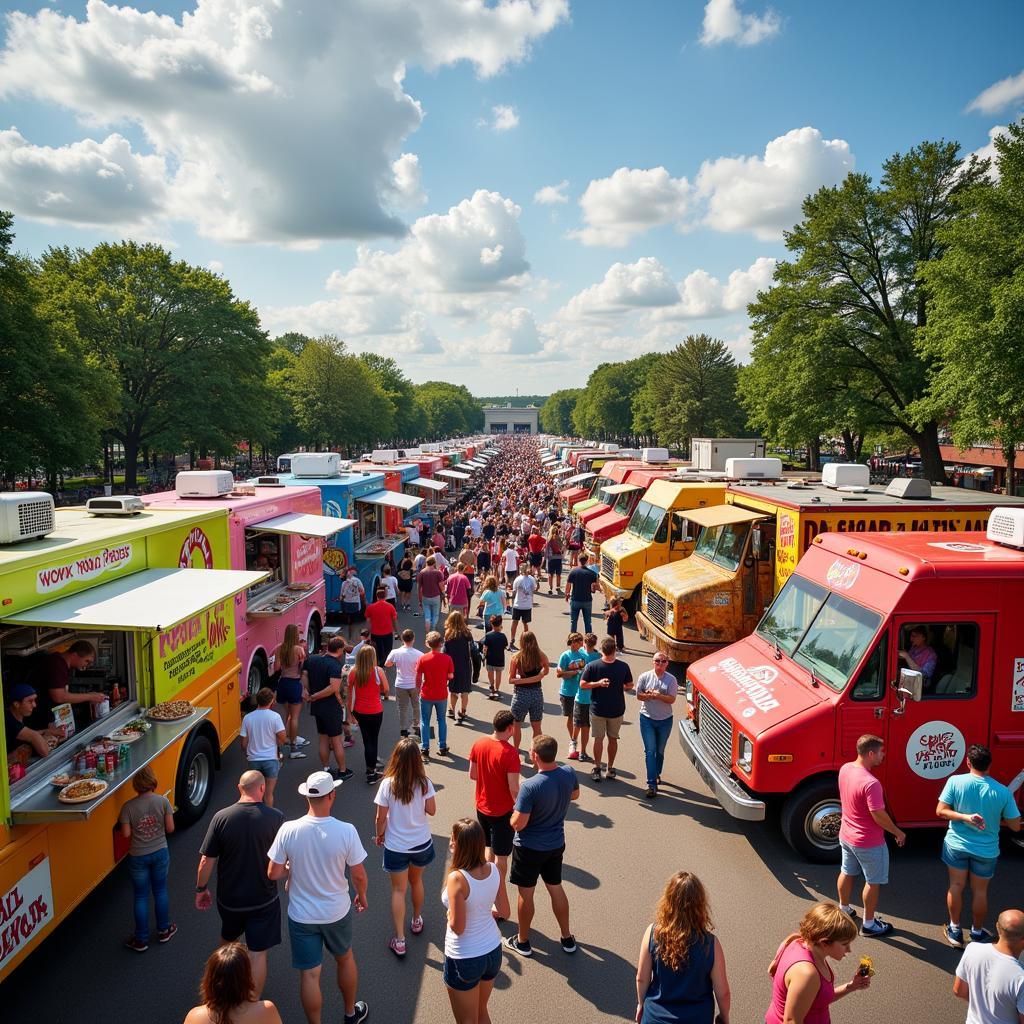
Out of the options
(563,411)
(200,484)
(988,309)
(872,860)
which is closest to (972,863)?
(872,860)

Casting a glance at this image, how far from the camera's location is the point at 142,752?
20.0 feet

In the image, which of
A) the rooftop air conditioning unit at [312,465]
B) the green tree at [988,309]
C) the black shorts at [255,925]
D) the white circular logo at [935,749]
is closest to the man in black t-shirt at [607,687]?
the white circular logo at [935,749]

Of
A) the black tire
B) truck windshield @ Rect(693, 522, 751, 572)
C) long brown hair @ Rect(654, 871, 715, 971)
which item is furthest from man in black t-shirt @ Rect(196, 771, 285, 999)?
truck windshield @ Rect(693, 522, 751, 572)

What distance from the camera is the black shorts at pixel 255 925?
15.4 ft

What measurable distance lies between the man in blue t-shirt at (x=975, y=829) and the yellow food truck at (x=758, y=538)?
4.46m

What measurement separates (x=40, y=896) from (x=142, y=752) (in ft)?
4.31

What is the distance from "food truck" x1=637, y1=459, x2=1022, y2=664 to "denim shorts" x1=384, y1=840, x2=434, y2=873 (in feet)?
21.4

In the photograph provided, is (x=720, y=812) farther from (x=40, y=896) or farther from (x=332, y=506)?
(x=332, y=506)

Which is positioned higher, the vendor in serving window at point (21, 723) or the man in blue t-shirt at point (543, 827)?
the vendor in serving window at point (21, 723)

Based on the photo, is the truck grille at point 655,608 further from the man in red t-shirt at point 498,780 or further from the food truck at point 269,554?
the man in red t-shirt at point 498,780

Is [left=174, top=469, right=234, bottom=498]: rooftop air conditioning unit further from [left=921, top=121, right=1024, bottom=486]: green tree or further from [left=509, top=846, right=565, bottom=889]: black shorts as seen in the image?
[left=921, top=121, right=1024, bottom=486]: green tree

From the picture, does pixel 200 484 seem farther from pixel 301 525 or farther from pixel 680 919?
pixel 680 919

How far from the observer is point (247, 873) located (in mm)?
4656

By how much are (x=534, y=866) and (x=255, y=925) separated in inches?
76.7
